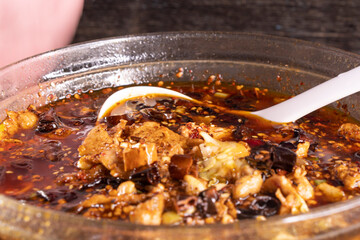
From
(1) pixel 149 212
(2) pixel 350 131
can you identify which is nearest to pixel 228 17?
(2) pixel 350 131

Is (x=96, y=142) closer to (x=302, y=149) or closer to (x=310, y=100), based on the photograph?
(x=302, y=149)

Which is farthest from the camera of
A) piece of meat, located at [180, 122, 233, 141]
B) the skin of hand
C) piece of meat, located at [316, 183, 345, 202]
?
the skin of hand

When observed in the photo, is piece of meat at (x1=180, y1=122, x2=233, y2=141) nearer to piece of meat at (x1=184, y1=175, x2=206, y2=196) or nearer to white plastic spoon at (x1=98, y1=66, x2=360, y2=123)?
white plastic spoon at (x1=98, y1=66, x2=360, y2=123)

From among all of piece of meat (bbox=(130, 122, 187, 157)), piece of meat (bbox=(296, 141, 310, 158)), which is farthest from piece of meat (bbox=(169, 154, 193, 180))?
piece of meat (bbox=(296, 141, 310, 158))

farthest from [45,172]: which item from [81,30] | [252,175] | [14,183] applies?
[81,30]

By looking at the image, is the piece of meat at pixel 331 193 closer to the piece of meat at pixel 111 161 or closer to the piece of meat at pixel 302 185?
the piece of meat at pixel 302 185

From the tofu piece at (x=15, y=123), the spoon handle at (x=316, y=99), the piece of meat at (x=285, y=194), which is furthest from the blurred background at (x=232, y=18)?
the piece of meat at (x=285, y=194)
